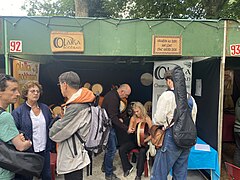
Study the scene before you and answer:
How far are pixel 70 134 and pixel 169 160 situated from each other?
1091mm

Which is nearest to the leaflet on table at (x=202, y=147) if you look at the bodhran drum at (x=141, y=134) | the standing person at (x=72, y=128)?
the bodhran drum at (x=141, y=134)

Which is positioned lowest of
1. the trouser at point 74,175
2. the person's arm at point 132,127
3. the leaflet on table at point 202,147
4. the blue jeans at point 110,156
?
the blue jeans at point 110,156

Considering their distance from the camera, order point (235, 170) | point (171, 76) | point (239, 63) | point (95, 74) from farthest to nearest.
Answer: point (95, 74), point (239, 63), point (235, 170), point (171, 76)

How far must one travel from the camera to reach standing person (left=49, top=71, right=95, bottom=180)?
185 centimetres

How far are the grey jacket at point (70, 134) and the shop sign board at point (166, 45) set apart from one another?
1.41 m

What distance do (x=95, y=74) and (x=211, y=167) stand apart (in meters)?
3.28

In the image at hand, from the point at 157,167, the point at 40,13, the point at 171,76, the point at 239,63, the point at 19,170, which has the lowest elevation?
the point at 157,167

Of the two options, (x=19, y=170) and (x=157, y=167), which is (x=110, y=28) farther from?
(x=19, y=170)

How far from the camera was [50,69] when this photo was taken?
16.9 ft

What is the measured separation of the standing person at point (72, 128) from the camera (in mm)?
1846

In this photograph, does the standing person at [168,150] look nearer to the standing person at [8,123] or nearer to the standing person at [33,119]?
the standing person at [33,119]

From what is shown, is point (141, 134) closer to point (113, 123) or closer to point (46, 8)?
point (113, 123)

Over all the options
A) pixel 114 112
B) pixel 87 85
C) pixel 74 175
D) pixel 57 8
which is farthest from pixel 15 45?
pixel 57 8

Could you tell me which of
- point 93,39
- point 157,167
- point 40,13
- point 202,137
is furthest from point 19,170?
point 40,13
